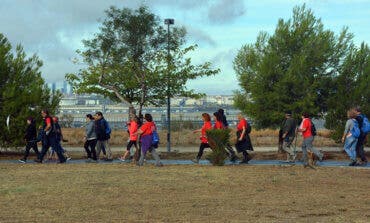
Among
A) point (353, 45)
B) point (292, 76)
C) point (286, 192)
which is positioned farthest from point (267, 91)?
point (286, 192)

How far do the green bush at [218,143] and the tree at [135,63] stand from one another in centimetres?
669

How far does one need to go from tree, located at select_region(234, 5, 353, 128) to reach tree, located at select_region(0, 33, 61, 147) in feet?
23.4

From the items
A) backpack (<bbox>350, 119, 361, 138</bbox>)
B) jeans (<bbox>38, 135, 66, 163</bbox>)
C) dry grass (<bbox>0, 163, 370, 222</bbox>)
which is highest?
backpack (<bbox>350, 119, 361, 138</bbox>)

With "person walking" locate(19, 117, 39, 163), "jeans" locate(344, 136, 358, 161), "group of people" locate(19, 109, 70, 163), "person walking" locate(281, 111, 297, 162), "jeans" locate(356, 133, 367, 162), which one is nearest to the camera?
"jeans" locate(344, 136, 358, 161)

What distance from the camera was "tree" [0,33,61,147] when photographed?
24.1 m

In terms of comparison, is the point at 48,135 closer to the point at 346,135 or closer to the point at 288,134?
the point at 288,134

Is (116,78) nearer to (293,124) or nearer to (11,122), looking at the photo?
(11,122)

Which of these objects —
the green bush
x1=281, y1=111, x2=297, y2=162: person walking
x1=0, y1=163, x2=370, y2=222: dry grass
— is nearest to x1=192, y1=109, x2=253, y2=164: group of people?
the green bush

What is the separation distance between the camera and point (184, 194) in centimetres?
1303

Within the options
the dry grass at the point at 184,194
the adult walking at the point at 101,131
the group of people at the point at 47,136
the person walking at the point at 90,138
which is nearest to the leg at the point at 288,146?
the dry grass at the point at 184,194

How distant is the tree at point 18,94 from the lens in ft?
78.9

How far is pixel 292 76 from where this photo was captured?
25203 millimetres

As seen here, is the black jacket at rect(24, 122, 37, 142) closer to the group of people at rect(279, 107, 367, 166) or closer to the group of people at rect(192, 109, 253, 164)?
the group of people at rect(192, 109, 253, 164)

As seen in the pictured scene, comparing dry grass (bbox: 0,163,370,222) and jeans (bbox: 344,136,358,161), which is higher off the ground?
jeans (bbox: 344,136,358,161)
